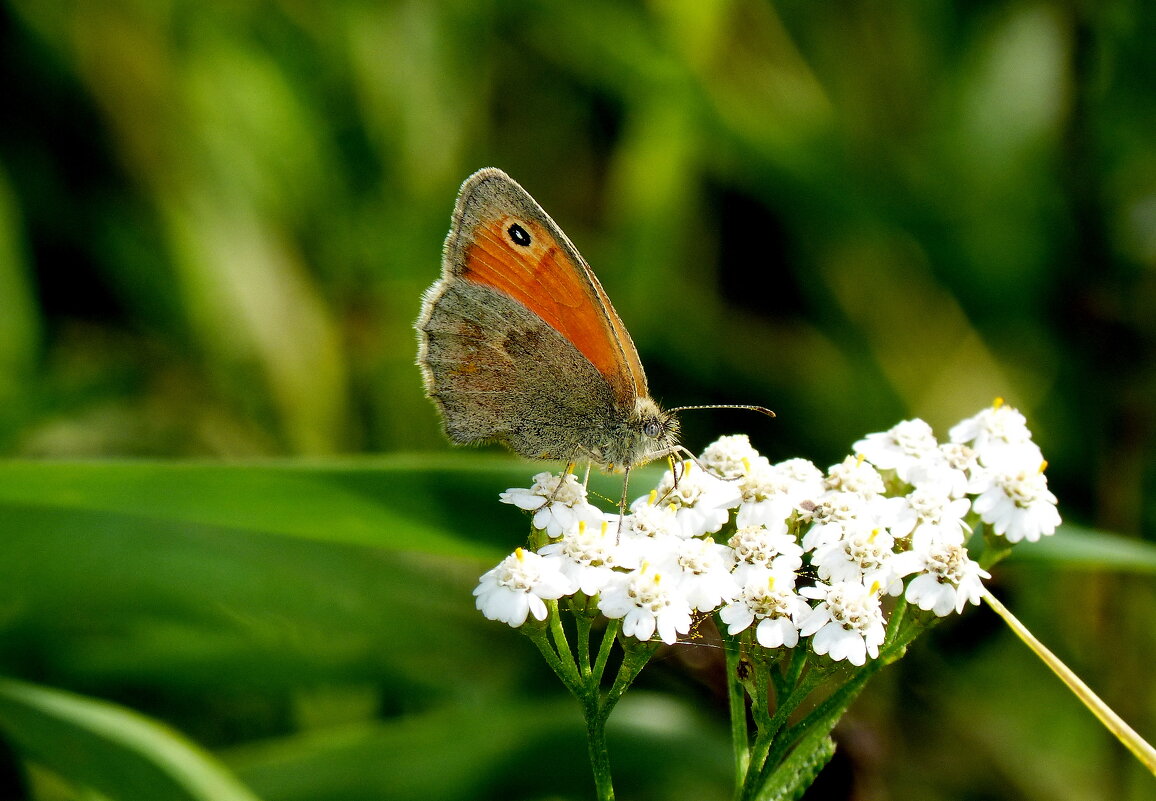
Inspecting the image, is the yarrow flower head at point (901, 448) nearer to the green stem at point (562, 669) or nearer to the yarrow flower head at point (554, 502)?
the yarrow flower head at point (554, 502)

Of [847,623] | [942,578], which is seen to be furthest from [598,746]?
[942,578]

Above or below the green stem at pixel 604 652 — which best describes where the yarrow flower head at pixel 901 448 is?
above

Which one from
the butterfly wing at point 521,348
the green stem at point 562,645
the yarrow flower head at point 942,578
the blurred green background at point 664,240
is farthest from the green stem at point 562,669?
the blurred green background at point 664,240

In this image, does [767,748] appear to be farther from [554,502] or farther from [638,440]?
[638,440]

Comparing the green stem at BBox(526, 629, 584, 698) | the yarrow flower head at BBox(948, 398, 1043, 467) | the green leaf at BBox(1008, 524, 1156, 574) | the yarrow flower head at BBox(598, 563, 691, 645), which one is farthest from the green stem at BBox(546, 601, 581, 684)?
the green leaf at BBox(1008, 524, 1156, 574)

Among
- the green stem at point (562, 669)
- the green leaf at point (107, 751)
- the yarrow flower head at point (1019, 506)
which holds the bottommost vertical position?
the green leaf at point (107, 751)

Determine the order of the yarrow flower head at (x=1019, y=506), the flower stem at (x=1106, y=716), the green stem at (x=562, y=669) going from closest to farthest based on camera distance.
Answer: the flower stem at (x=1106, y=716) < the green stem at (x=562, y=669) < the yarrow flower head at (x=1019, y=506)

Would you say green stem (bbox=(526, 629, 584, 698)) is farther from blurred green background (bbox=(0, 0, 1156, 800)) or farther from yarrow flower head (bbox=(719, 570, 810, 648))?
blurred green background (bbox=(0, 0, 1156, 800))
